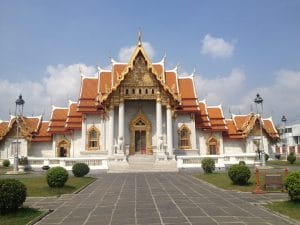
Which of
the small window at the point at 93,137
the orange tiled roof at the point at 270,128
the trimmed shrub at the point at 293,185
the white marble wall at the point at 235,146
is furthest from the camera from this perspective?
the orange tiled roof at the point at 270,128

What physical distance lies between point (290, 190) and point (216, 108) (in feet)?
96.2

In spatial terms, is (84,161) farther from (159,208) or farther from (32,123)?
(159,208)

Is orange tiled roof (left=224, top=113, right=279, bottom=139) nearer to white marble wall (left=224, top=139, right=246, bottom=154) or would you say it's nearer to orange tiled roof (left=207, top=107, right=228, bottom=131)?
white marble wall (left=224, top=139, right=246, bottom=154)

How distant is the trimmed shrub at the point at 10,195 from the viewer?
9.89 metres

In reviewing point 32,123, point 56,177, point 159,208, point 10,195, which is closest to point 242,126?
point 32,123

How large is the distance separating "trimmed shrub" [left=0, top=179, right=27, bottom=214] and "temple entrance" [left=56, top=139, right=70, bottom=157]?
26.1m

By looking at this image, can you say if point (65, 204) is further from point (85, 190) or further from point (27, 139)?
point (27, 139)

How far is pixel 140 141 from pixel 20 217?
23.9m

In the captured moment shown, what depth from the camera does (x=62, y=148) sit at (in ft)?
119

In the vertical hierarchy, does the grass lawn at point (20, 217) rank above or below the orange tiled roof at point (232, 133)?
below

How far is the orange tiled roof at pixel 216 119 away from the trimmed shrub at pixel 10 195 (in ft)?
94.7

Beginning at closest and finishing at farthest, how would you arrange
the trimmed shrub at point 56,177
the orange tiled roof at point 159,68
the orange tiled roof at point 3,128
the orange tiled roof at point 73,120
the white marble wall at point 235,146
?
the trimmed shrub at point 56,177 → the orange tiled roof at point 73,120 → the orange tiled roof at point 159,68 → the orange tiled roof at point 3,128 → the white marble wall at point 235,146

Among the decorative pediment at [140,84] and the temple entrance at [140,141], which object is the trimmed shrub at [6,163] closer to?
the decorative pediment at [140,84]

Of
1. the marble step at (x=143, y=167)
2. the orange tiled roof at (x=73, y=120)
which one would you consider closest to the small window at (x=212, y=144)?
the marble step at (x=143, y=167)
